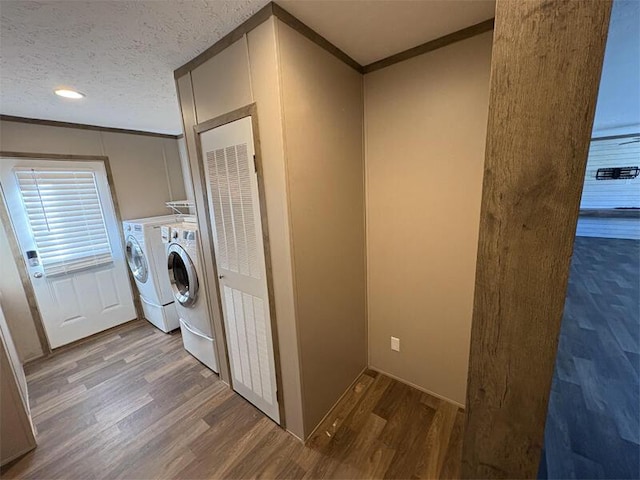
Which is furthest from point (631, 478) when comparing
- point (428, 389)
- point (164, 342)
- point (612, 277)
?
point (164, 342)

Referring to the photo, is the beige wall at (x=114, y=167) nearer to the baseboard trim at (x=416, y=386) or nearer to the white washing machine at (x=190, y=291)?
the white washing machine at (x=190, y=291)

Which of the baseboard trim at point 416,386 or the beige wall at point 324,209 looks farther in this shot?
the baseboard trim at point 416,386

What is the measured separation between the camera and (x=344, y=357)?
1881 mm

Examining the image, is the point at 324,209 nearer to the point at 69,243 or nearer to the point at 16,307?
the point at 69,243

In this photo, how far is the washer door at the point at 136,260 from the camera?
2715 millimetres

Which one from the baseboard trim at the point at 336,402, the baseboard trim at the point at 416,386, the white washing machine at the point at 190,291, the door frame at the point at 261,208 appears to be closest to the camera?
the door frame at the point at 261,208

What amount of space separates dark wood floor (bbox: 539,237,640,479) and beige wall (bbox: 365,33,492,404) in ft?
1.89

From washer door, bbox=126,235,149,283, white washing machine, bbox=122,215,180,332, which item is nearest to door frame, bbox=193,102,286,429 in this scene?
white washing machine, bbox=122,215,180,332

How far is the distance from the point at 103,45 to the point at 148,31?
31 cm

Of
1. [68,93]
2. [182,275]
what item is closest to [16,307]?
[182,275]

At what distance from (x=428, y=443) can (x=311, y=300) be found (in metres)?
1.12

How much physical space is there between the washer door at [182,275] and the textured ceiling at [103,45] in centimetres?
123

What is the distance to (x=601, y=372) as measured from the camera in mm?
1121

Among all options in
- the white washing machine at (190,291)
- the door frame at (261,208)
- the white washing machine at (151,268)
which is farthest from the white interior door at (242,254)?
the white washing machine at (151,268)
